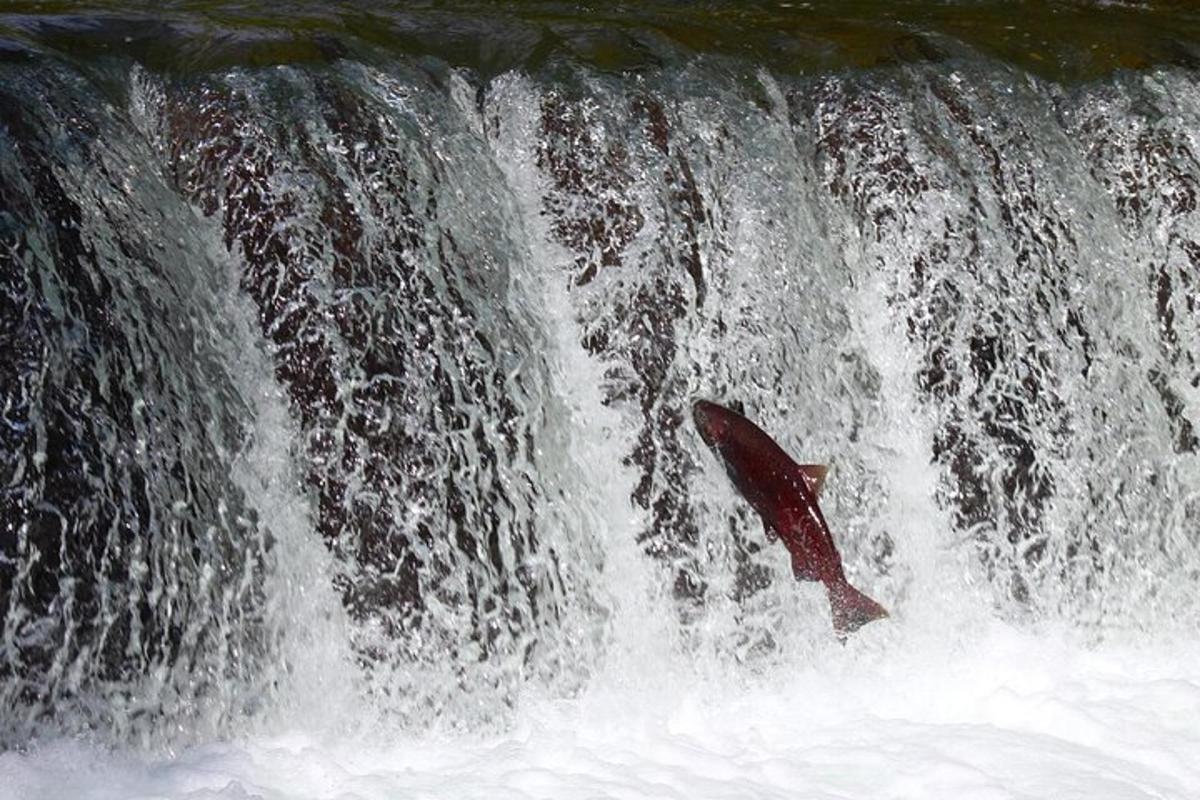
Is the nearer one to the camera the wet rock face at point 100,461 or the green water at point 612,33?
the wet rock face at point 100,461

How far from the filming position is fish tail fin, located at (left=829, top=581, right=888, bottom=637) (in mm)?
3693

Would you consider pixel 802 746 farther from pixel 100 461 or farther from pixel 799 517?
pixel 100 461

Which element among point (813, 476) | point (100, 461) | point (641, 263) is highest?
point (641, 263)

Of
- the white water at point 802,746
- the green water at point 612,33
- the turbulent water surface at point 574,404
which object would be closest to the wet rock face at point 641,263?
the turbulent water surface at point 574,404

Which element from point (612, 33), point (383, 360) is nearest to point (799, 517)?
point (383, 360)

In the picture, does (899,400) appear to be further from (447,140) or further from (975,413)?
(447,140)

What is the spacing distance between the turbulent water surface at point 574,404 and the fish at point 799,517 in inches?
10.7

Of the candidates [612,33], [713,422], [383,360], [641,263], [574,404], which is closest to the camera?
[383,360]

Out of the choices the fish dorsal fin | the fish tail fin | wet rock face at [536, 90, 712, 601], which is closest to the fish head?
wet rock face at [536, 90, 712, 601]

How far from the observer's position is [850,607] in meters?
3.70

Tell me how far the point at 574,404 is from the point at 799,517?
2.09ft

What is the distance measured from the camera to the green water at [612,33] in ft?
14.2

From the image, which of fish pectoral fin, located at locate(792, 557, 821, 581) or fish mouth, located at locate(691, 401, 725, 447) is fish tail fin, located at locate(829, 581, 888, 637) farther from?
fish mouth, located at locate(691, 401, 725, 447)

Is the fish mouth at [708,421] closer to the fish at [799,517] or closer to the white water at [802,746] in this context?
the fish at [799,517]
